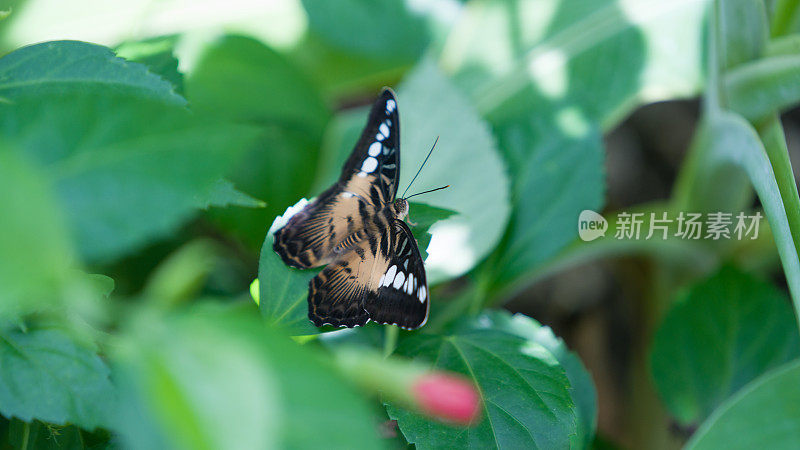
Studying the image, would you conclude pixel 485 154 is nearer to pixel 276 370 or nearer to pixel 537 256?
pixel 537 256

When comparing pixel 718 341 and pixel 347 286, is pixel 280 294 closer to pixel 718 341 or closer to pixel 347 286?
pixel 347 286

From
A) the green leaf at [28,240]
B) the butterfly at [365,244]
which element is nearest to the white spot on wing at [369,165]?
the butterfly at [365,244]

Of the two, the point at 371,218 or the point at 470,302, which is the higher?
the point at 371,218

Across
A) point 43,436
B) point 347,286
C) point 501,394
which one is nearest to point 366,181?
point 347,286

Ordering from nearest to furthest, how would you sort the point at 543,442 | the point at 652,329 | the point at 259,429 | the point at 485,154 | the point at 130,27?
the point at 259,429, the point at 543,442, the point at 485,154, the point at 130,27, the point at 652,329

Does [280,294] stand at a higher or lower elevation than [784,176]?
lower

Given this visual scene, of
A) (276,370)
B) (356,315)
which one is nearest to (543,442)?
(356,315)

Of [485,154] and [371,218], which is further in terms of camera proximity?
[485,154]

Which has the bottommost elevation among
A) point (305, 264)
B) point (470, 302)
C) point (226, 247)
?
point (226, 247)
